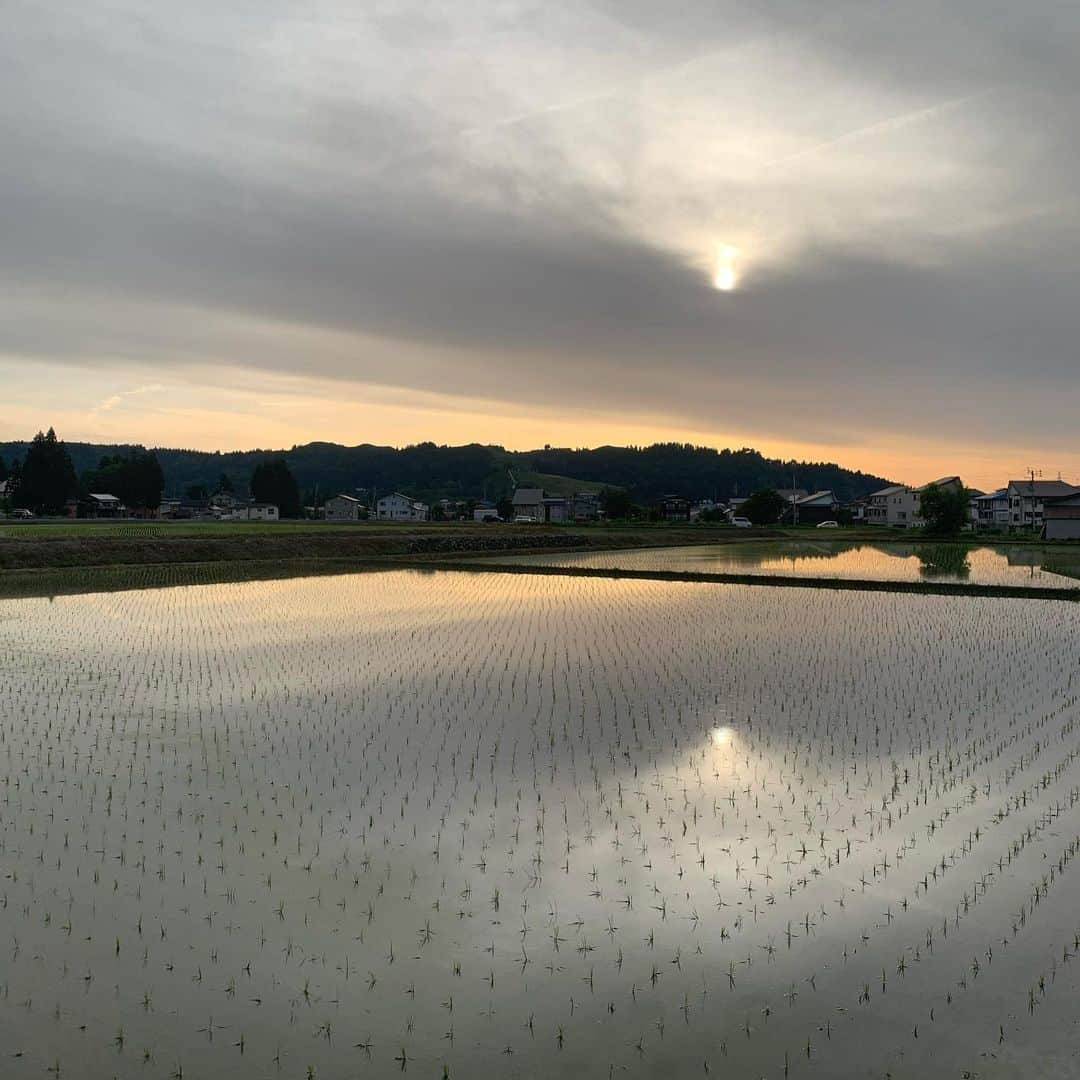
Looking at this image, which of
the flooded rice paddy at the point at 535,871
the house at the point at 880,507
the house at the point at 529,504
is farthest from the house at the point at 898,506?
the flooded rice paddy at the point at 535,871

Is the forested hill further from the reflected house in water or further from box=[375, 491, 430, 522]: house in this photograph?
the reflected house in water

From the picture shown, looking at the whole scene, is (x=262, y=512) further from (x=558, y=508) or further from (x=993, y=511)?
(x=993, y=511)

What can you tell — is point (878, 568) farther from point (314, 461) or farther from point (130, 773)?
point (314, 461)

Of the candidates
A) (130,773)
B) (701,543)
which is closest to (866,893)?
(130,773)

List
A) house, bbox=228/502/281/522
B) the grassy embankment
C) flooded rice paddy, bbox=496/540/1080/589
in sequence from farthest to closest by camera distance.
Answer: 1. house, bbox=228/502/281/522
2. flooded rice paddy, bbox=496/540/1080/589
3. the grassy embankment

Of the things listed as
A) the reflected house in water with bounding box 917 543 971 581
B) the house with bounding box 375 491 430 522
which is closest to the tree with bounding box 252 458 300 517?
the house with bounding box 375 491 430 522

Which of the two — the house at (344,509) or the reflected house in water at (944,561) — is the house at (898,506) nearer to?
the reflected house in water at (944,561)
